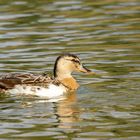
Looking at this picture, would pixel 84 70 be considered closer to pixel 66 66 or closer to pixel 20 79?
pixel 66 66

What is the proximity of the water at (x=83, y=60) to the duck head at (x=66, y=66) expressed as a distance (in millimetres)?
313

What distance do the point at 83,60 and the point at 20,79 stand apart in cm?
306

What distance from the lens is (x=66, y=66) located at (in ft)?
55.0

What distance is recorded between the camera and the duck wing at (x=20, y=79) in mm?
15773

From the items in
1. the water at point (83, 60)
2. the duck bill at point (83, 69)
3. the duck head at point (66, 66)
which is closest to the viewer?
the water at point (83, 60)

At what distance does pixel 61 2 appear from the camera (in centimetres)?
2605

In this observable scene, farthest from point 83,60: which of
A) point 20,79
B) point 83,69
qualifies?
point 20,79

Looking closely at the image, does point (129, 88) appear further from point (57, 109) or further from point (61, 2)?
point (61, 2)

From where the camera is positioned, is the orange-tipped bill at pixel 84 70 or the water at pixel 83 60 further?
the orange-tipped bill at pixel 84 70

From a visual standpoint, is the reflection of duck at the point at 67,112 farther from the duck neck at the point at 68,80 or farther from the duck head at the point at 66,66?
the duck head at the point at 66,66

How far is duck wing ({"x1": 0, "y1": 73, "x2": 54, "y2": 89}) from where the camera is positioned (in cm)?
1577

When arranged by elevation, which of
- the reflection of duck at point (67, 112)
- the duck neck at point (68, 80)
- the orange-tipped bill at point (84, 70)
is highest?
the orange-tipped bill at point (84, 70)

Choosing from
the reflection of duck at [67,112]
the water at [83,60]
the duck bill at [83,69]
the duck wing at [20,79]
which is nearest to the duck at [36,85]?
the duck wing at [20,79]

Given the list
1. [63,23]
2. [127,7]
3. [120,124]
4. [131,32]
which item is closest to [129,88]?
[120,124]
